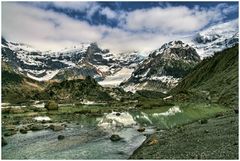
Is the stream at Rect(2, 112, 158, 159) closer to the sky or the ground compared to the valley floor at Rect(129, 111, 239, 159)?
closer to the ground

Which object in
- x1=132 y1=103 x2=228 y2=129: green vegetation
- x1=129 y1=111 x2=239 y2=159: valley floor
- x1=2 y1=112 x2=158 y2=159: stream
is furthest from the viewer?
x1=132 y1=103 x2=228 y2=129: green vegetation

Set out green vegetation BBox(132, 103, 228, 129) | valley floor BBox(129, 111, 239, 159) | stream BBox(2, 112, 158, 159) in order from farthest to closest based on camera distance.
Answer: green vegetation BBox(132, 103, 228, 129) < stream BBox(2, 112, 158, 159) < valley floor BBox(129, 111, 239, 159)

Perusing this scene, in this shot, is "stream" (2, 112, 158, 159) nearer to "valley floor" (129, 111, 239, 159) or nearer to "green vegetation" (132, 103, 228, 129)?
"valley floor" (129, 111, 239, 159)

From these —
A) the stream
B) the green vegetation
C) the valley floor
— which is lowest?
the green vegetation

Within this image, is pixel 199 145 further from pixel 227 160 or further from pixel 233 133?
pixel 227 160

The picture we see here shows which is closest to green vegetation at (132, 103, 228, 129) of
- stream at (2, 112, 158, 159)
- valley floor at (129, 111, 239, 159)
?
stream at (2, 112, 158, 159)

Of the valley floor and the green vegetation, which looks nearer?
the valley floor

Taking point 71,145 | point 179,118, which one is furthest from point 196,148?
point 179,118

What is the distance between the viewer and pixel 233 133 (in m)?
62.4

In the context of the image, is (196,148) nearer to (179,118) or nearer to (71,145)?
(71,145)

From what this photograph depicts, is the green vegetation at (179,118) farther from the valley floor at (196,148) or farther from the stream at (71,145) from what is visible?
the valley floor at (196,148)

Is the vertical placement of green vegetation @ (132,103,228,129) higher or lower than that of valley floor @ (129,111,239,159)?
lower

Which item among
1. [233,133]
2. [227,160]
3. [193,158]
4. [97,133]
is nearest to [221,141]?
[233,133]

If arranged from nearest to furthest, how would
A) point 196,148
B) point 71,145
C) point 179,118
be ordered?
point 196,148 < point 71,145 < point 179,118
